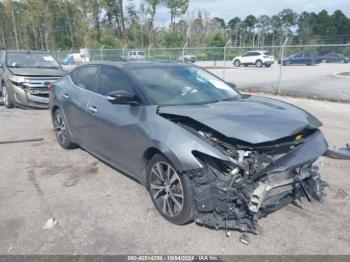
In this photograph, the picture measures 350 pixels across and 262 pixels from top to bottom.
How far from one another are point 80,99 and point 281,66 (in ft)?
32.3

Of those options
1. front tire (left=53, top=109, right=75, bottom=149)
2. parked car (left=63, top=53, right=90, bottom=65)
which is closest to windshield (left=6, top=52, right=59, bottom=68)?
front tire (left=53, top=109, right=75, bottom=149)

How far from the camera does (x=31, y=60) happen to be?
33.4ft

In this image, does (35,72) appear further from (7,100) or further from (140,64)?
(140,64)

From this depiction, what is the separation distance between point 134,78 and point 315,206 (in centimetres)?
261

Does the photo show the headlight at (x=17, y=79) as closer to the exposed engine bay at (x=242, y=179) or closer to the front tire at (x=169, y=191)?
the front tire at (x=169, y=191)

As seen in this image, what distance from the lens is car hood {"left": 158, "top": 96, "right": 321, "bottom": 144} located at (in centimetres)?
301

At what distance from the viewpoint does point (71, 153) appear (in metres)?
5.66

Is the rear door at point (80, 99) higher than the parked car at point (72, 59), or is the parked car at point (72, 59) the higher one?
the rear door at point (80, 99)

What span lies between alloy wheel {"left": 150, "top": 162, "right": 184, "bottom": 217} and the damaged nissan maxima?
11 millimetres

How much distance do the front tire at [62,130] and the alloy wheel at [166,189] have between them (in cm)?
263

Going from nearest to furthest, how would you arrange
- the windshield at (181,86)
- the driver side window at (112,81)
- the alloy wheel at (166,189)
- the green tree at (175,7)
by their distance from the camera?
the alloy wheel at (166,189) < the windshield at (181,86) < the driver side window at (112,81) < the green tree at (175,7)

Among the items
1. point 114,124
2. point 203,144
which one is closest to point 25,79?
point 114,124

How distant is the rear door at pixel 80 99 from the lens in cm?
485

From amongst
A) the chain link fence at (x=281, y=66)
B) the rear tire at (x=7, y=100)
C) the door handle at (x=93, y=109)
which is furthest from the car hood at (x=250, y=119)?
the rear tire at (x=7, y=100)
